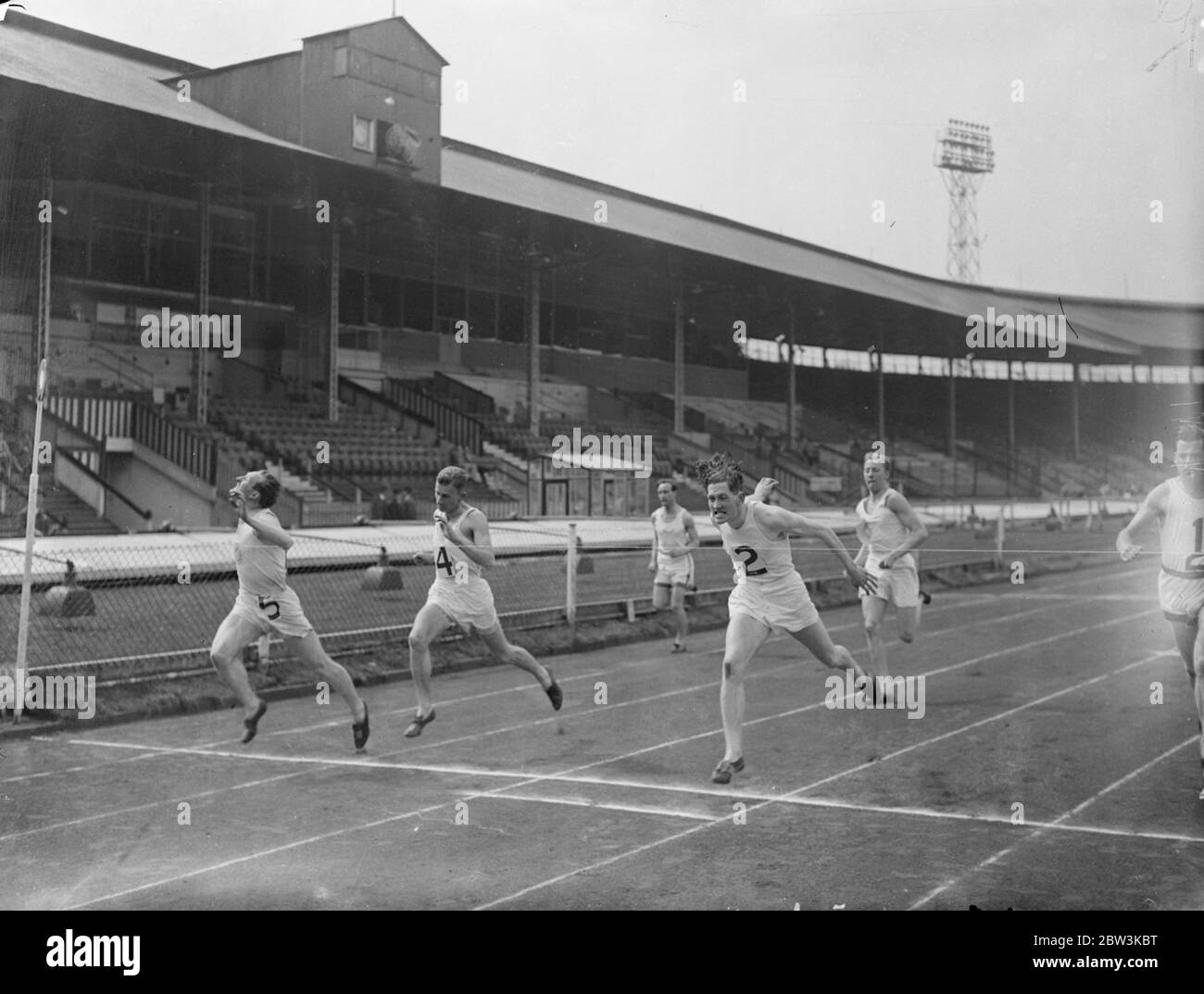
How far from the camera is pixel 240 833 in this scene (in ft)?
19.9

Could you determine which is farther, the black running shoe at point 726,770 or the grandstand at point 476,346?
the grandstand at point 476,346

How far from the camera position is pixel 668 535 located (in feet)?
44.8

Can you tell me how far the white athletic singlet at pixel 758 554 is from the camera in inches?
281

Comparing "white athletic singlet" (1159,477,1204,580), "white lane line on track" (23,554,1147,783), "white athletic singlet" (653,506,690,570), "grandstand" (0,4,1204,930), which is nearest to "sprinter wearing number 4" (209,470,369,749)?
"grandstand" (0,4,1204,930)

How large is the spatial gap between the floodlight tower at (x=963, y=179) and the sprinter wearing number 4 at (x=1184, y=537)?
242cm

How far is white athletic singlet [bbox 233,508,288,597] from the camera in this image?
309 inches

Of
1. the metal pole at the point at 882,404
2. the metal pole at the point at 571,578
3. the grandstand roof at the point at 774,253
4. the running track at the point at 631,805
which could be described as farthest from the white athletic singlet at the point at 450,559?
the metal pole at the point at 882,404

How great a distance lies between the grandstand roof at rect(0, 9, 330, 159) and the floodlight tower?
4.78 meters

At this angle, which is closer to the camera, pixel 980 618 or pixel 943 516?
pixel 943 516

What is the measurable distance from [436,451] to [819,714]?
403 cm

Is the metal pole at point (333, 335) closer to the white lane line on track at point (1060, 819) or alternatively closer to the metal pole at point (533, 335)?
the metal pole at point (533, 335)

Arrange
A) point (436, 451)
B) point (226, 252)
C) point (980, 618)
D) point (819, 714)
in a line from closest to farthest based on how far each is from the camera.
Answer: point (819, 714) < point (436, 451) < point (226, 252) < point (980, 618)
